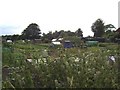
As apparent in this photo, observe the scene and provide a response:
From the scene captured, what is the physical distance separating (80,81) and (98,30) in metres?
38.6

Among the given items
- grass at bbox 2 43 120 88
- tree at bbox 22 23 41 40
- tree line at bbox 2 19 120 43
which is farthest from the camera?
tree at bbox 22 23 41 40

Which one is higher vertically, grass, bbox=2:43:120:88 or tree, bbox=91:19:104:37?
tree, bbox=91:19:104:37

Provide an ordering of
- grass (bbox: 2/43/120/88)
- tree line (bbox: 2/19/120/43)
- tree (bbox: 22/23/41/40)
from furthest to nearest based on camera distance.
→ 1. tree (bbox: 22/23/41/40)
2. tree line (bbox: 2/19/120/43)
3. grass (bbox: 2/43/120/88)

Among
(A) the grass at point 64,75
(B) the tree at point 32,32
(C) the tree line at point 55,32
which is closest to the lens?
(A) the grass at point 64,75

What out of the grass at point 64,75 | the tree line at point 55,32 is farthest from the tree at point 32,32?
the grass at point 64,75

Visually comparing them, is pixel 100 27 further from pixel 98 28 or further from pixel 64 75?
pixel 64 75

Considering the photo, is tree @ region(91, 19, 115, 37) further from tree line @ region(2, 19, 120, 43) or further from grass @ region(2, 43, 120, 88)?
grass @ region(2, 43, 120, 88)

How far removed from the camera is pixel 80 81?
10.3ft

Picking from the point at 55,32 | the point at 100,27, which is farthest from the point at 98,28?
the point at 55,32

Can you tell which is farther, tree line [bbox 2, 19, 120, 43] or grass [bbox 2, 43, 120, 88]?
tree line [bbox 2, 19, 120, 43]

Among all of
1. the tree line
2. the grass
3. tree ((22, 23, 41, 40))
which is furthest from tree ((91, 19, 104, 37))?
the grass

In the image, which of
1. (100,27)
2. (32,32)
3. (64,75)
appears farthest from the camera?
(32,32)

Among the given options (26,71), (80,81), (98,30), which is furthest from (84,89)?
(98,30)

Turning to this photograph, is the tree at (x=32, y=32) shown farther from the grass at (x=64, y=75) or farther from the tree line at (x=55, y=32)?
the grass at (x=64, y=75)
